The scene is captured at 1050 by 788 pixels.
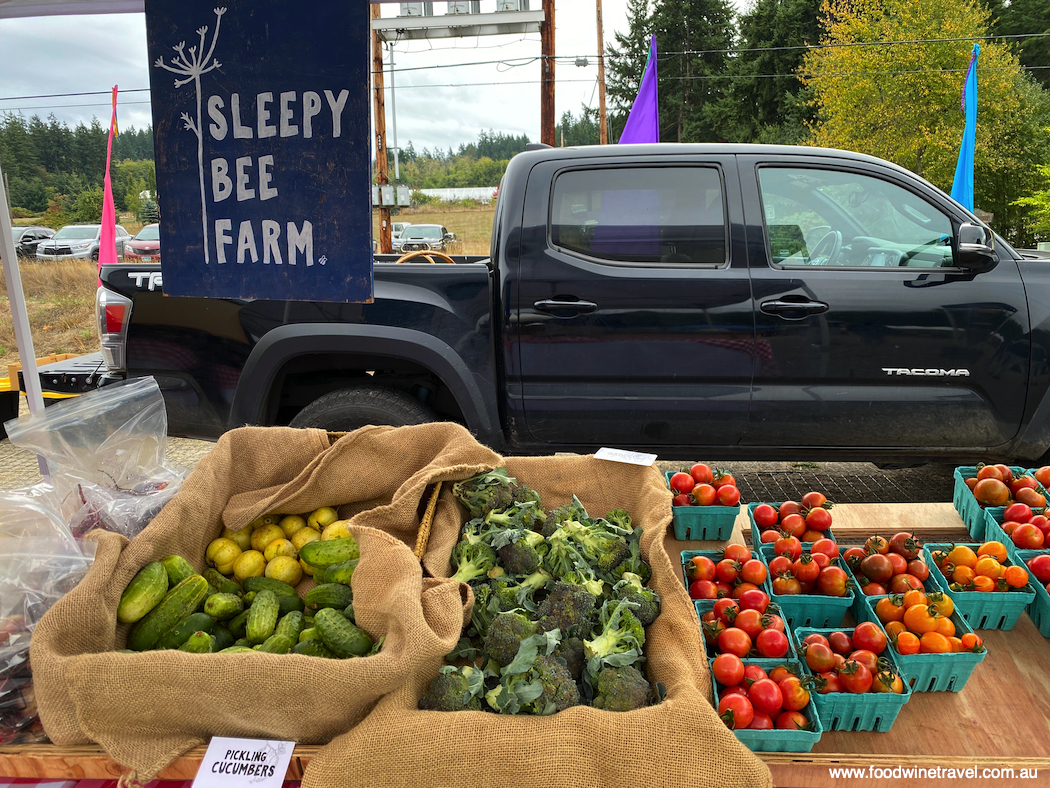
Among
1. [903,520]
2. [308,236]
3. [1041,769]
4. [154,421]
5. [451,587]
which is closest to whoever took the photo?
[1041,769]

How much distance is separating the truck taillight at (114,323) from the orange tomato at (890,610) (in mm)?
3847

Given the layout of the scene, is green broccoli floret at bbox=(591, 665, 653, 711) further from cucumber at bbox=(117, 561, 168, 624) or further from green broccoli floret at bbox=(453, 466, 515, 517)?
cucumber at bbox=(117, 561, 168, 624)

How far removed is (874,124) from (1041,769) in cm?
2280

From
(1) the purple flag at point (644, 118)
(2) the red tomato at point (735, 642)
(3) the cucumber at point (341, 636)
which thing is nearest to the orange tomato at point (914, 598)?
(2) the red tomato at point (735, 642)

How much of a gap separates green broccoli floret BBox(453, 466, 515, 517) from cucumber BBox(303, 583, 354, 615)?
1.63ft

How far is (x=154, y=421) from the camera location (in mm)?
2562

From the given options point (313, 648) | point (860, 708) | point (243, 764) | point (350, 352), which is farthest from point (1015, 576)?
point (350, 352)

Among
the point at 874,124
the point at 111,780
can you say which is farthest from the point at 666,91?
the point at 111,780

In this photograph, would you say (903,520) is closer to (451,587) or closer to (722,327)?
(722,327)

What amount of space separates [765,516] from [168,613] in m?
1.93

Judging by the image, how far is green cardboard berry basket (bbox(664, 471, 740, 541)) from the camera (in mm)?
2506

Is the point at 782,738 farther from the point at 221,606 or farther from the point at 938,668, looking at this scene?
the point at 221,606

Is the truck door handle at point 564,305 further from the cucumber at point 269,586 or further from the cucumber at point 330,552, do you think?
the cucumber at point 269,586

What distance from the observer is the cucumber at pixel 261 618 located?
6.12 ft
